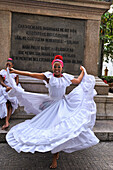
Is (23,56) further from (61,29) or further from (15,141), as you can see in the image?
(15,141)

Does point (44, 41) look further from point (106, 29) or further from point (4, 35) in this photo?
point (106, 29)

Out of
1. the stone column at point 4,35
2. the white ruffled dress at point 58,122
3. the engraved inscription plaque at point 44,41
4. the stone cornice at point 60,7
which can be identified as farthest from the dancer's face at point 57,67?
the stone cornice at point 60,7

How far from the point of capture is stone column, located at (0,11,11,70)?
18.2 ft

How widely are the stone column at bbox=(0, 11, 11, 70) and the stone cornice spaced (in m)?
0.23

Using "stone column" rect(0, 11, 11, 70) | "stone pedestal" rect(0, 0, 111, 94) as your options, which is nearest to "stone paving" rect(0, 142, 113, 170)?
"stone pedestal" rect(0, 0, 111, 94)

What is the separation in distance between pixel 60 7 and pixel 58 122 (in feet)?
14.2

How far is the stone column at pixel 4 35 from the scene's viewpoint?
18.2ft

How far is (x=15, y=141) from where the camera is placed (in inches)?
114

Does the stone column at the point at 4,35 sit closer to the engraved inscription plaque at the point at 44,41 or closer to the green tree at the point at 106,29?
the engraved inscription plaque at the point at 44,41

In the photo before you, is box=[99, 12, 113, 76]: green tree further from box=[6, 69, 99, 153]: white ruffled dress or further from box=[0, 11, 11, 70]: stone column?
box=[6, 69, 99, 153]: white ruffled dress

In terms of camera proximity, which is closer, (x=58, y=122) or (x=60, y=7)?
(x=58, y=122)

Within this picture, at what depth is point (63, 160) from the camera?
3.37 metres

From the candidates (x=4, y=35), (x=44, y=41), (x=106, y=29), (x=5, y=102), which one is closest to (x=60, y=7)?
(x=44, y=41)

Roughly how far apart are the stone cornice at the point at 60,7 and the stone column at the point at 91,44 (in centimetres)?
28
